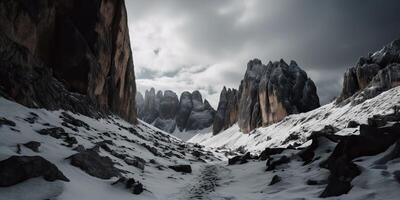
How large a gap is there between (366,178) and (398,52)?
114991mm

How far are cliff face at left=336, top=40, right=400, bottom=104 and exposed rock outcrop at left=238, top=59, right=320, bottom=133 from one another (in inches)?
1178

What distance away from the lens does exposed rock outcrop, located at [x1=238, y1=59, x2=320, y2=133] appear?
14412 centimetres

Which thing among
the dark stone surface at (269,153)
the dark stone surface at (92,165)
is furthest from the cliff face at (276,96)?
the dark stone surface at (92,165)

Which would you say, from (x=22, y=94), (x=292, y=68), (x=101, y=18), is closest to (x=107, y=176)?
(x=22, y=94)

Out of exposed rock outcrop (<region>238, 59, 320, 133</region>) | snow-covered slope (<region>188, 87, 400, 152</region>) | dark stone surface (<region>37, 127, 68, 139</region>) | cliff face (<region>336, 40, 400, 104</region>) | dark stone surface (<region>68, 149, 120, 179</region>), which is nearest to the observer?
dark stone surface (<region>68, 149, 120, 179</region>)

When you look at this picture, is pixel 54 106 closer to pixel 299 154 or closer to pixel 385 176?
pixel 299 154

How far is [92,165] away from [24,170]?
528cm

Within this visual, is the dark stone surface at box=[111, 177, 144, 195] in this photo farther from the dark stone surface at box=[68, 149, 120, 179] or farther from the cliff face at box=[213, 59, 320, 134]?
the cliff face at box=[213, 59, 320, 134]

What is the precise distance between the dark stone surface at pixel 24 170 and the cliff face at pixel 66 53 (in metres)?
21.3

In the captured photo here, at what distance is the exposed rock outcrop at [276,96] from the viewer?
473 feet

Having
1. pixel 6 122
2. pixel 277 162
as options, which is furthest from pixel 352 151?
pixel 6 122

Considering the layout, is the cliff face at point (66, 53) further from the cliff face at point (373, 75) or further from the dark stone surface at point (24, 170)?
the cliff face at point (373, 75)

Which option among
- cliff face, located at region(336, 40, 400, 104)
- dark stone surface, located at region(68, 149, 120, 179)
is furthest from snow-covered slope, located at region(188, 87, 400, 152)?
dark stone surface, located at region(68, 149, 120, 179)

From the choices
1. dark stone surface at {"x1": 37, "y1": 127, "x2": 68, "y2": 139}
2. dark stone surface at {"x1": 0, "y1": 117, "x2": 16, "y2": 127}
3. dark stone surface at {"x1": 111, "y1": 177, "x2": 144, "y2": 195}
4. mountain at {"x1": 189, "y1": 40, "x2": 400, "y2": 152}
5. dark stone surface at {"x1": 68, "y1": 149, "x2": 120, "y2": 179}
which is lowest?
dark stone surface at {"x1": 111, "y1": 177, "x2": 144, "y2": 195}
